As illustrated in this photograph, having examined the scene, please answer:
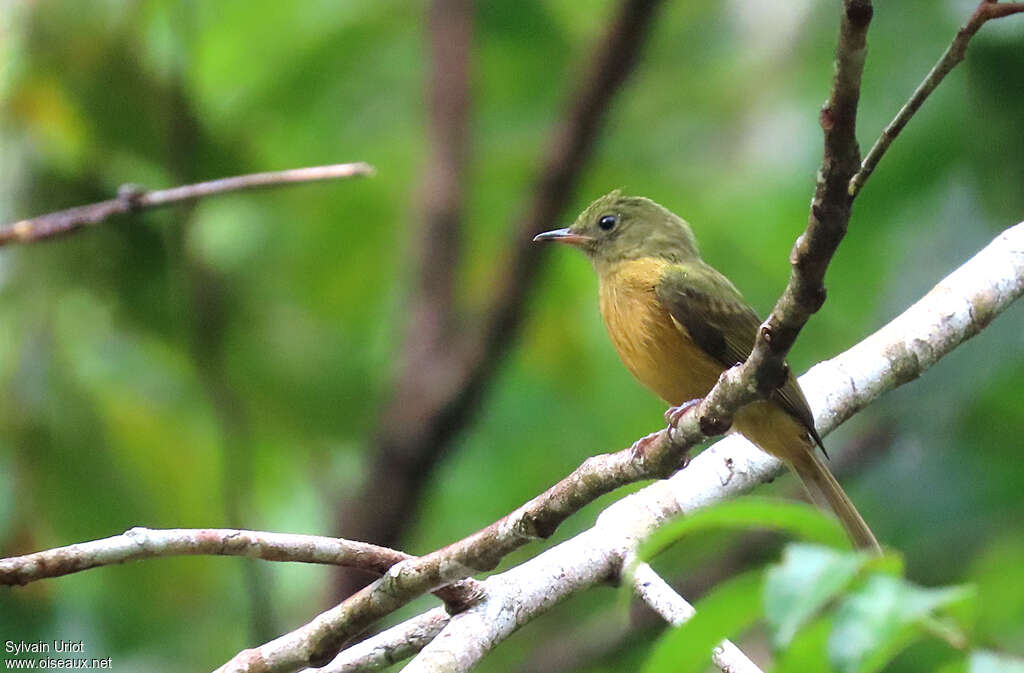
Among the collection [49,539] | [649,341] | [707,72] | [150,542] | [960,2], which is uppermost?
[707,72]

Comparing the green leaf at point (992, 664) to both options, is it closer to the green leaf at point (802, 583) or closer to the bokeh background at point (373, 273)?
the green leaf at point (802, 583)

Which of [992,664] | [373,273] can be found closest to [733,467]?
[992,664]

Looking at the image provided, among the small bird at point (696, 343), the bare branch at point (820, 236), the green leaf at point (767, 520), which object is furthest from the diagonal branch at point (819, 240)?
the small bird at point (696, 343)

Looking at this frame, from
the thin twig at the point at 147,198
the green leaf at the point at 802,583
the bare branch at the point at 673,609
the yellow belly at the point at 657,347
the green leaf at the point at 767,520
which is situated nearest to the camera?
the green leaf at the point at 802,583

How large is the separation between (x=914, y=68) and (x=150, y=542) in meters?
4.70

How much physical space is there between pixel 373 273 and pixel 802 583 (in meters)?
5.55

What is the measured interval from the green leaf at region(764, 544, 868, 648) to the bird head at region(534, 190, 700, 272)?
140 inches

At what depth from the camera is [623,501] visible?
12.3 ft

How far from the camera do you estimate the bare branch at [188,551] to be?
2785mm

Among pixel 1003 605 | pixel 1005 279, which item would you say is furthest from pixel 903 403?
pixel 1003 605

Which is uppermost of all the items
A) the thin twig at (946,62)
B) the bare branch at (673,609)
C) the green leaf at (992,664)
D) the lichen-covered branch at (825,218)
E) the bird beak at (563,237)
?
the bird beak at (563,237)

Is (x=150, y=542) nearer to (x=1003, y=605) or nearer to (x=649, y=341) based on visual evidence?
(x=1003, y=605)

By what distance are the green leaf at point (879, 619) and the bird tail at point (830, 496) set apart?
2.66 meters

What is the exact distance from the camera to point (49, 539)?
5051 millimetres
